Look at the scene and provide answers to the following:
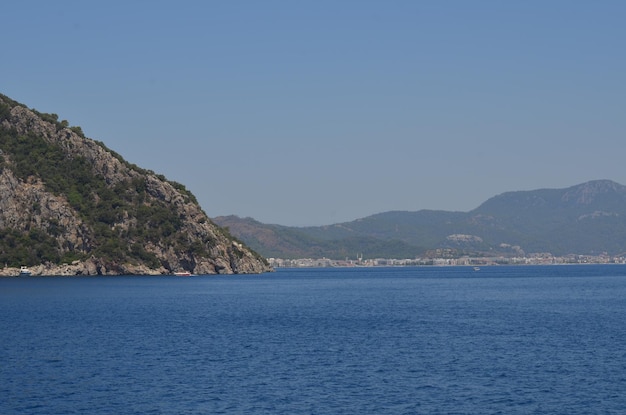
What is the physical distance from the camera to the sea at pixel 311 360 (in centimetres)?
6025

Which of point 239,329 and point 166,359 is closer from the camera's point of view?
point 166,359

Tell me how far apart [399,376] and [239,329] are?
40.3 meters

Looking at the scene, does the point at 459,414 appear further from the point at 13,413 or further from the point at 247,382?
the point at 13,413

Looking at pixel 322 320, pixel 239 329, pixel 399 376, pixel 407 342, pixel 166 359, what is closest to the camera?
pixel 399 376

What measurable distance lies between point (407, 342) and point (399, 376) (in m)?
22.3

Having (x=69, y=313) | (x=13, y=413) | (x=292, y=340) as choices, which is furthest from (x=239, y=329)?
(x=13, y=413)

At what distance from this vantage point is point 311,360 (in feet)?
260

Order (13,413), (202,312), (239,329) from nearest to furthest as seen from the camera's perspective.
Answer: (13,413)
(239,329)
(202,312)

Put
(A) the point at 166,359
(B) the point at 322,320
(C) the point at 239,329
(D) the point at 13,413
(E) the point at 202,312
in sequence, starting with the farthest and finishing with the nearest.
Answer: (E) the point at 202,312
(B) the point at 322,320
(C) the point at 239,329
(A) the point at 166,359
(D) the point at 13,413

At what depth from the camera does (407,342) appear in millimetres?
92500

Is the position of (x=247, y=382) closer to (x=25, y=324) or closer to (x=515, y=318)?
(x=25, y=324)

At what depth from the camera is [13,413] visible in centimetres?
5647

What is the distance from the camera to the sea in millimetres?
60250

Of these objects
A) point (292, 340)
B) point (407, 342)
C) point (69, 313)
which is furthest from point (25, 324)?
point (407, 342)
